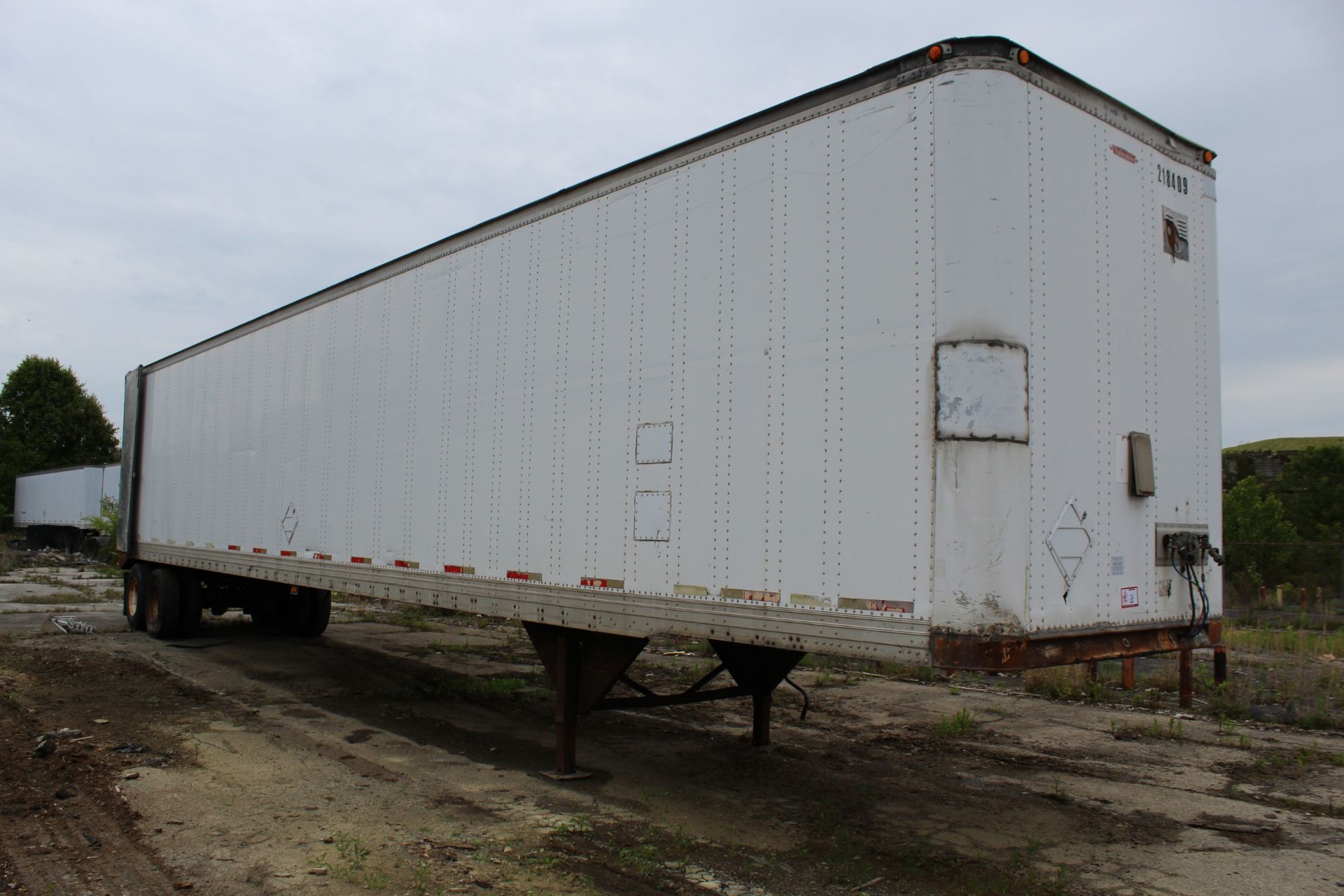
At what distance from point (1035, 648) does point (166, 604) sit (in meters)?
13.0

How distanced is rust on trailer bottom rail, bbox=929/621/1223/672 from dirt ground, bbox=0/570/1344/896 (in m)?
1.23

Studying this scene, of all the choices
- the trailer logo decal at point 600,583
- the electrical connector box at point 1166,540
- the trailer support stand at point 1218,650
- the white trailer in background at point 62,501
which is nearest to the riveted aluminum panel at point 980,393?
the electrical connector box at point 1166,540

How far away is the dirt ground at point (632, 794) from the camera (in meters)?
4.91

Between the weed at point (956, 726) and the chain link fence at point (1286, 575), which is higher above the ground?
the chain link fence at point (1286, 575)

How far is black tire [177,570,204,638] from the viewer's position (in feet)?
44.6

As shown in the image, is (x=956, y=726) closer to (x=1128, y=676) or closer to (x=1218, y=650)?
(x=1128, y=676)

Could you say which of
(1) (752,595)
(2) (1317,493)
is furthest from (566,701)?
(2) (1317,493)

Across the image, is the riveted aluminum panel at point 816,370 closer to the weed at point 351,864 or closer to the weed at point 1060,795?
the weed at point 351,864

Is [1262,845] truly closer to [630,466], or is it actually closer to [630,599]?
[630,599]

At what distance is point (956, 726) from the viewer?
8.82 meters

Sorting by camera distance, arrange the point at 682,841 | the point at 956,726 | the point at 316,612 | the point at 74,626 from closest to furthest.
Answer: the point at 682,841, the point at 956,726, the point at 74,626, the point at 316,612

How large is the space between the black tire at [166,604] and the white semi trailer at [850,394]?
7.46m

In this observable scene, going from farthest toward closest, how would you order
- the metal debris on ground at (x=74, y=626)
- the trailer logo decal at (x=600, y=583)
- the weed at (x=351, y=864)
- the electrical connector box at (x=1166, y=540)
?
the metal debris on ground at (x=74, y=626)
the trailer logo decal at (x=600, y=583)
the electrical connector box at (x=1166, y=540)
the weed at (x=351, y=864)

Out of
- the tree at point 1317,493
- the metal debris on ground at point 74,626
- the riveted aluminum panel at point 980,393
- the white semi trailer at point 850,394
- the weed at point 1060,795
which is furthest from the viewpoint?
the tree at point 1317,493
